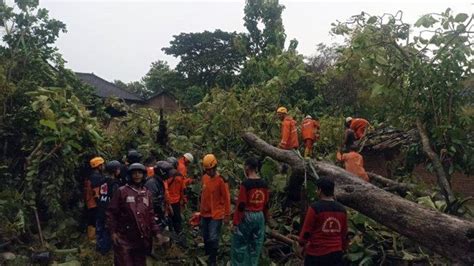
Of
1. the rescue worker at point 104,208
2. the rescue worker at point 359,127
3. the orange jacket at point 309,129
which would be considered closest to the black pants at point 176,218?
the rescue worker at point 104,208

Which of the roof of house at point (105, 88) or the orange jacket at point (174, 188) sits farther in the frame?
the roof of house at point (105, 88)

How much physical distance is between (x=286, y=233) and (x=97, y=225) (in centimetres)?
239

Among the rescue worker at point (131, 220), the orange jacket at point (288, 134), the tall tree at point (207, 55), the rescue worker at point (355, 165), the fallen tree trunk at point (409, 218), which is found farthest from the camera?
the tall tree at point (207, 55)

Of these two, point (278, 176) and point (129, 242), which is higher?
point (278, 176)

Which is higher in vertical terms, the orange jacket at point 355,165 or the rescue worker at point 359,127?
the rescue worker at point 359,127

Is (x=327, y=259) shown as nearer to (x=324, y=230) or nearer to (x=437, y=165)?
(x=324, y=230)

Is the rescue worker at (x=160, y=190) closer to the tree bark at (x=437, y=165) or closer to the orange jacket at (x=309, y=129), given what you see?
the tree bark at (x=437, y=165)

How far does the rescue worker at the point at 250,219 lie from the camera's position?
5.34 meters

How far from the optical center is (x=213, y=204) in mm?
5906

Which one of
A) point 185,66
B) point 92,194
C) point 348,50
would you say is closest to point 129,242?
point 92,194

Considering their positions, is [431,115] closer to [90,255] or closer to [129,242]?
[129,242]

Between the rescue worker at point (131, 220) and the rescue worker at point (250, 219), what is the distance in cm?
96

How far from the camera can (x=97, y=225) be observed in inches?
249

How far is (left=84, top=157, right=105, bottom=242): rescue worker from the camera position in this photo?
6535 millimetres
